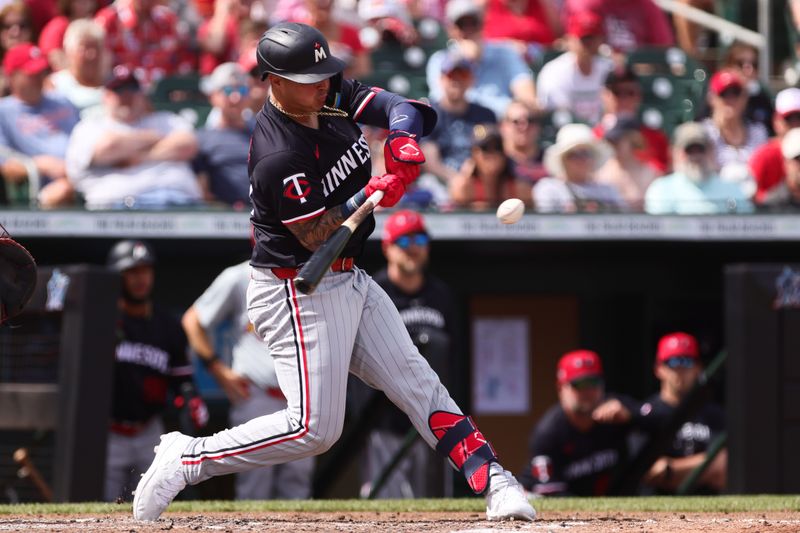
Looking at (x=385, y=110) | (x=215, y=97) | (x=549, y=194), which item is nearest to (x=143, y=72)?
(x=215, y=97)

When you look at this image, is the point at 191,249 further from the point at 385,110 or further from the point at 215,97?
the point at 385,110

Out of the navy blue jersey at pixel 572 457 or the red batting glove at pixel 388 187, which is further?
the navy blue jersey at pixel 572 457

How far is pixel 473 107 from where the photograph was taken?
8.27m

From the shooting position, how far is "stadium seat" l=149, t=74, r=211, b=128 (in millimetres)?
8297

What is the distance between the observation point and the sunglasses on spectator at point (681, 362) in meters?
7.30

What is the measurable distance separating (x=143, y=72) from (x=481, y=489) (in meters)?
5.26

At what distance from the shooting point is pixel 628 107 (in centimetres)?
855

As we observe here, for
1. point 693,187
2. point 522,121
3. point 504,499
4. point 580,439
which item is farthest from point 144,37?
point 504,499

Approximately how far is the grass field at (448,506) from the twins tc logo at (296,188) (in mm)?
1618

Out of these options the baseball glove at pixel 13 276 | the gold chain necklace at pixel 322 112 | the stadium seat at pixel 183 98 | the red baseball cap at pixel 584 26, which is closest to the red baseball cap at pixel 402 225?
the stadium seat at pixel 183 98

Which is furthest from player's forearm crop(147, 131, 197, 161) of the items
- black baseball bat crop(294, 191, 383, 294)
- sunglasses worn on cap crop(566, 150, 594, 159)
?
black baseball bat crop(294, 191, 383, 294)

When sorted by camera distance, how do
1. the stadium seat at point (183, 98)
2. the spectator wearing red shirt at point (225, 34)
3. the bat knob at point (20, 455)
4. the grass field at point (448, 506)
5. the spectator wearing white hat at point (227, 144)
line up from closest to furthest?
the grass field at point (448, 506) < the bat knob at point (20, 455) < the spectator wearing white hat at point (227, 144) < the stadium seat at point (183, 98) < the spectator wearing red shirt at point (225, 34)

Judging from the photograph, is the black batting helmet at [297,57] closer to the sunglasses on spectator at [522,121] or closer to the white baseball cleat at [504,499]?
the white baseball cleat at [504,499]

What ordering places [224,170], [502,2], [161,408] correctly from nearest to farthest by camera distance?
[161,408]
[224,170]
[502,2]
